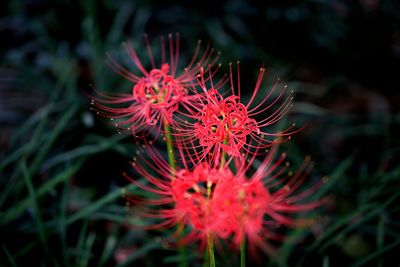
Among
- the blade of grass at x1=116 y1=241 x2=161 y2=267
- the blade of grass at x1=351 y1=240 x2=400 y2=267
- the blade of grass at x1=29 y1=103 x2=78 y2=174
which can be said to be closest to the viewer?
the blade of grass at x1=351 y1=240 x2=400 y2=267

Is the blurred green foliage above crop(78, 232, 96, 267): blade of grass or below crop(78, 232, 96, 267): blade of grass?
above

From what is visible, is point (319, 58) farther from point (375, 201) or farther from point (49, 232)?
point (49, 232)

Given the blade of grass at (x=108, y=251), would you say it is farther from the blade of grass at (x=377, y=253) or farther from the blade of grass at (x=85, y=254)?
the blade of grass at (x=377, y=253)

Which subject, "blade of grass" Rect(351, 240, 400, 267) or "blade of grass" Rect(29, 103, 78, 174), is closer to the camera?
"blade of grass" Rect(351, 240, 400, 267)

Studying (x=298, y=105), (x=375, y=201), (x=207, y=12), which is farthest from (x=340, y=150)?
(x=207, y=12)

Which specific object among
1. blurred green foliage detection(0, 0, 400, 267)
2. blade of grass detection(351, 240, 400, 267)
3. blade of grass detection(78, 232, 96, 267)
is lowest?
blade of grass detection(78, 232, 96, 267)

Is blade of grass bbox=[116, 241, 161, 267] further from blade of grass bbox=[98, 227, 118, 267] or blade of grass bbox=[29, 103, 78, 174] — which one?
blade of grass bbox=[29, 103, 78, 174]

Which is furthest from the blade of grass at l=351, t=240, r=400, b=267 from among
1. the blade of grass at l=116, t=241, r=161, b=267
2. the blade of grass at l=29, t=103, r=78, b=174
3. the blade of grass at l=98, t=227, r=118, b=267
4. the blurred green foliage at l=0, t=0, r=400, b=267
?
the blade of grass at l=29, t=103, r=78, b=174

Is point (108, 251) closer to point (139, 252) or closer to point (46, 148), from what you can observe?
point (139, 252)

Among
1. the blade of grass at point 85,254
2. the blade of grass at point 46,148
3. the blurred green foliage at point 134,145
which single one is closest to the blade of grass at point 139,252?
the blurred green foliage at point 134,145
